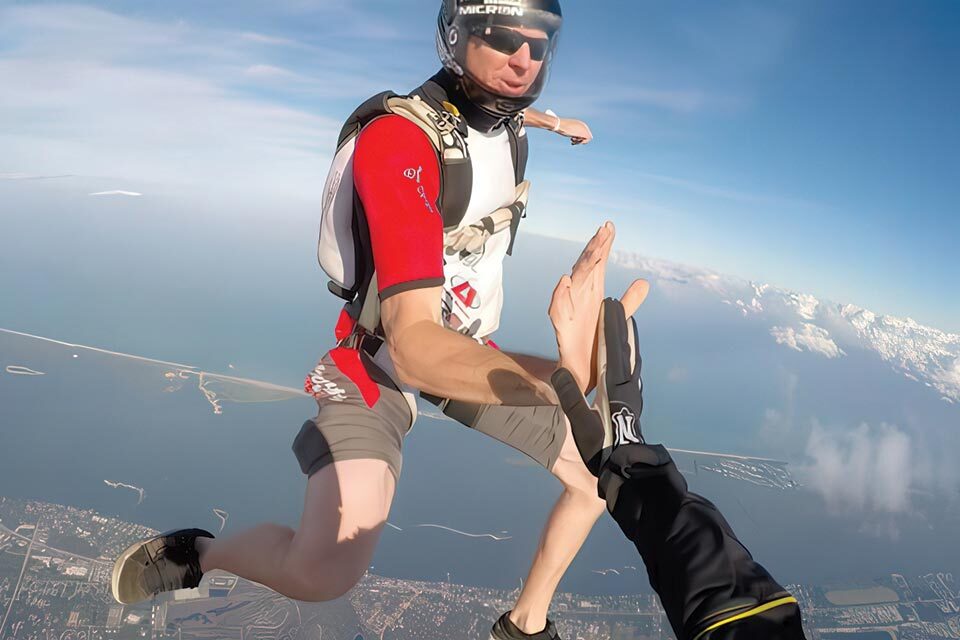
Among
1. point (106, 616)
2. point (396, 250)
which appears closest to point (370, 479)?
point (396, 250)

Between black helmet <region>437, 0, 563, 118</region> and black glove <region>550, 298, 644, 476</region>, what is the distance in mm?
1076

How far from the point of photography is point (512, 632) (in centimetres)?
287

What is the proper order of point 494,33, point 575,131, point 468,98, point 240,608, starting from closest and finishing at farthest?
point 494,33 → point 468,98 → point 575,131 → point 240,608

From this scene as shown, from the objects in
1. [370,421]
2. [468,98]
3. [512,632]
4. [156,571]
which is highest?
[468,98]

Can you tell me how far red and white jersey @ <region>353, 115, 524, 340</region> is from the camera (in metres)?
1.74

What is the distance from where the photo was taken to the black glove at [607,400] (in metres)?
1.53

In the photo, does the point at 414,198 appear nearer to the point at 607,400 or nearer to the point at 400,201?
the point at 400,201

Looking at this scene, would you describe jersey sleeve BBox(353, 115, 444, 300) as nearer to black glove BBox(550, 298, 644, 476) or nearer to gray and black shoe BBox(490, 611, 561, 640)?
black glove BBox(550, 298, 644, 476)

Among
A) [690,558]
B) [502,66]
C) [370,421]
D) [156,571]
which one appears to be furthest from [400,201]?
[156,571]

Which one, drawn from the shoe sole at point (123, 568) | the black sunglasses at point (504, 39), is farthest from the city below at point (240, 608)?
the black sunglasses at point (504, 39)

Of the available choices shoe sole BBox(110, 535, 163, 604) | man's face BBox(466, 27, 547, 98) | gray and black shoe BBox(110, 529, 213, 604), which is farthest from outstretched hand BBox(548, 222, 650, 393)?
shoe sole BBox(110, 535, 163, 604)

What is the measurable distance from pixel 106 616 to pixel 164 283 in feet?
220

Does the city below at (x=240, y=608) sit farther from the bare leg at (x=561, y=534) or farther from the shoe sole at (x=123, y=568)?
the bare leg at (x=561, y=534)

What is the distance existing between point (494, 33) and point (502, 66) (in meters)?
0.12
